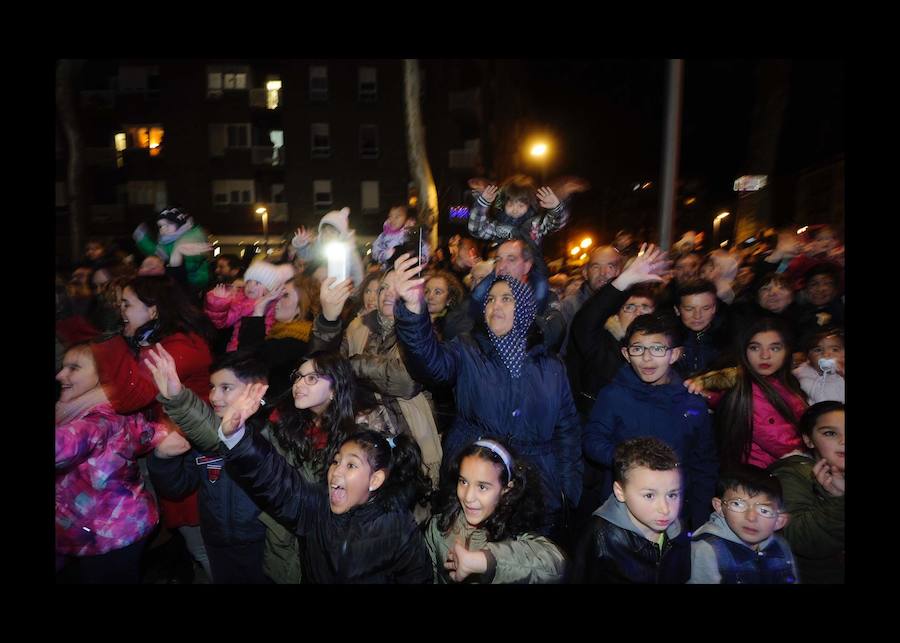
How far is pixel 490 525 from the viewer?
2.86 meters

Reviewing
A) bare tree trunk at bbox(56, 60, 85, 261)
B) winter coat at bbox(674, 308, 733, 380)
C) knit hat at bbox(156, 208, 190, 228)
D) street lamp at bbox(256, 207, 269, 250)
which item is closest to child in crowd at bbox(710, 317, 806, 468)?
winter coat at bbox(674, 308, 733, 380)

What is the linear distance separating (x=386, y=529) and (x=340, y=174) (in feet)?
84.1

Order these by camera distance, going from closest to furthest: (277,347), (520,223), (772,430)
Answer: (772,430), (277,347), (520,223)

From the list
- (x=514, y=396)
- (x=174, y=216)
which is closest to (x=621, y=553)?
(x=514, y=396)

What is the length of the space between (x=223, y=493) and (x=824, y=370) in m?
3.49

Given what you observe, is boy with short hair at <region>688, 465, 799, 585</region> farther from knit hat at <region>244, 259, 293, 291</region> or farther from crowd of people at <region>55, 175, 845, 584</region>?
knit hat at <region>244, 259, 293, 291</region>

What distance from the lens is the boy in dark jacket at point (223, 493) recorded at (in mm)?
3070

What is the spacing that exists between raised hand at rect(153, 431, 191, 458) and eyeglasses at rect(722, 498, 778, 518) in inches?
108

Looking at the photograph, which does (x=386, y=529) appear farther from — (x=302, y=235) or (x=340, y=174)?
(x=340, y=174)

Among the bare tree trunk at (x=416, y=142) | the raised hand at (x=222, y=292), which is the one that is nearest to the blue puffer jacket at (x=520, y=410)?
the raised hand at (x=222, y=292)

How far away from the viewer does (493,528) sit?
286cm

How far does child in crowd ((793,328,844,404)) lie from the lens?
3.56 m

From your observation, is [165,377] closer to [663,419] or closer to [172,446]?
[172,446]

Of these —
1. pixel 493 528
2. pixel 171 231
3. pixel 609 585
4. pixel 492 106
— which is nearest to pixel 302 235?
pixel 171 231
